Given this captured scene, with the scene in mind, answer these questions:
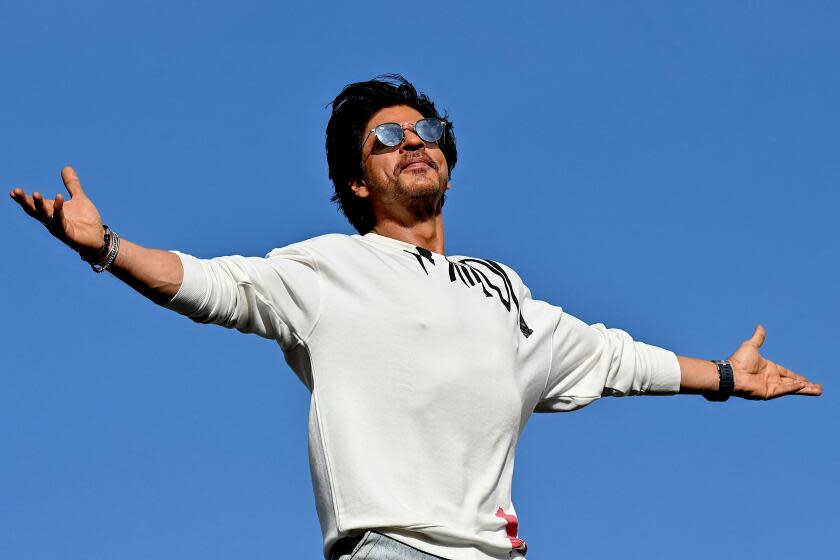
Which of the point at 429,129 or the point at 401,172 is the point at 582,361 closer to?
the point at 401,172

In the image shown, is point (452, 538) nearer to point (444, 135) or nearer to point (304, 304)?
point (304, 304)

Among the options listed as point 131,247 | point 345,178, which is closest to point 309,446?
point 131,247

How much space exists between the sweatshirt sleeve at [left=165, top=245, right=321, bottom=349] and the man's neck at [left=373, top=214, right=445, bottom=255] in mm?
1021

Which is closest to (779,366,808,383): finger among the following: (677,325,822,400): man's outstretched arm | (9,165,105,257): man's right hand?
(677,325,822,400): man's outstretched arm

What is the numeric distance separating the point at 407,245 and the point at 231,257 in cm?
125

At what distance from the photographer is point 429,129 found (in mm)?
9789

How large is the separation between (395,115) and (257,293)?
2240 millimetres

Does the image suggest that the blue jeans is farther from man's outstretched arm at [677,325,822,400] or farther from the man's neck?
man's outstretched arm at [677,325,822,400]

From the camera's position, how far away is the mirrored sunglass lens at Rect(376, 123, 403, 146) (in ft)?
31.9

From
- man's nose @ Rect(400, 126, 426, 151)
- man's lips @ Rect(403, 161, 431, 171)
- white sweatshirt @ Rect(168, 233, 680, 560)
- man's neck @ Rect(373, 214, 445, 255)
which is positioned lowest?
white sweatshirt @ Rect(168, 233, 680, 560)

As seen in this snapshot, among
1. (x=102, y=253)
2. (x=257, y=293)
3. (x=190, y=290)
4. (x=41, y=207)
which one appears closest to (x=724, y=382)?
(x=257, y=293)

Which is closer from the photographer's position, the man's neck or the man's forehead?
the man's neck

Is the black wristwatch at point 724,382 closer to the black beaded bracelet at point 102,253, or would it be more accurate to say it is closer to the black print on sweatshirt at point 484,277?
the black print on sweatshirt at point 484,277

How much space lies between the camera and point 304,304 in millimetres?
8414
